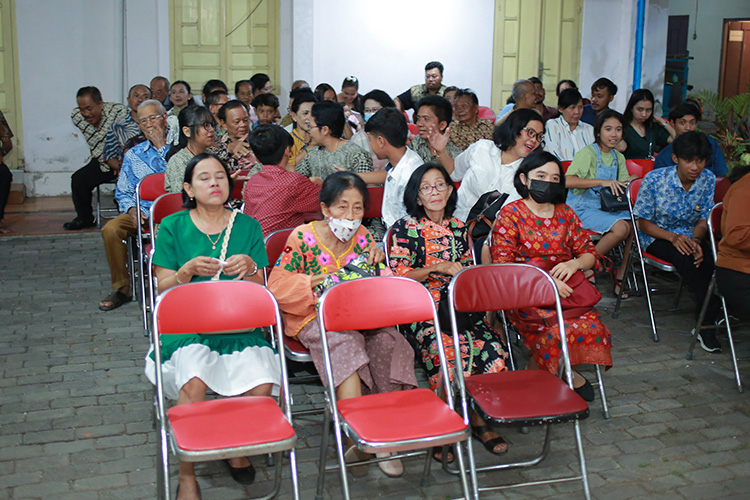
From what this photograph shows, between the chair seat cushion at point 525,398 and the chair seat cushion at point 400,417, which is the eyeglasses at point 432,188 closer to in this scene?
the chair seat cushion at point 525,398

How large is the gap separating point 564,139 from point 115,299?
3983mm

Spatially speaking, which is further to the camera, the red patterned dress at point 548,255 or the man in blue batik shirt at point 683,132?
the man in blue batik shirt at point 683,132

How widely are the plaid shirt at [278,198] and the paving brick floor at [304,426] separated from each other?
996 millimetres

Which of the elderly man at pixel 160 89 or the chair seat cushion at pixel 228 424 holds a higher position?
the elderly man at pixel 160 89

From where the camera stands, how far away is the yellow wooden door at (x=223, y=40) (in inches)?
378

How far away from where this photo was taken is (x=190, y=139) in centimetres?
509

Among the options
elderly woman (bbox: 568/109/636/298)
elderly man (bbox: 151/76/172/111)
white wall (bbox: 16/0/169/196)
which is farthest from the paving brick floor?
white wall (bbox: 16/0/169/196)

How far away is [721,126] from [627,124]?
1468 millimetres

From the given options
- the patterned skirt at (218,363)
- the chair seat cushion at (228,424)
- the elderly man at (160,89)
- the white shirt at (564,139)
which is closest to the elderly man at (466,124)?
the white shirt at (564,139)

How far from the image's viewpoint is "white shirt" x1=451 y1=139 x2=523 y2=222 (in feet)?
15.1

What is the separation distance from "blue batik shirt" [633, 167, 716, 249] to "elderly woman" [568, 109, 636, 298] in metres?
0.30

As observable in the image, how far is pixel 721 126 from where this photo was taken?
7.66m

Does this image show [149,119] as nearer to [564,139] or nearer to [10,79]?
[564,139]

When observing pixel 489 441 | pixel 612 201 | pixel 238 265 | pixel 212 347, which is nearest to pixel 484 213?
pixel 612 201
